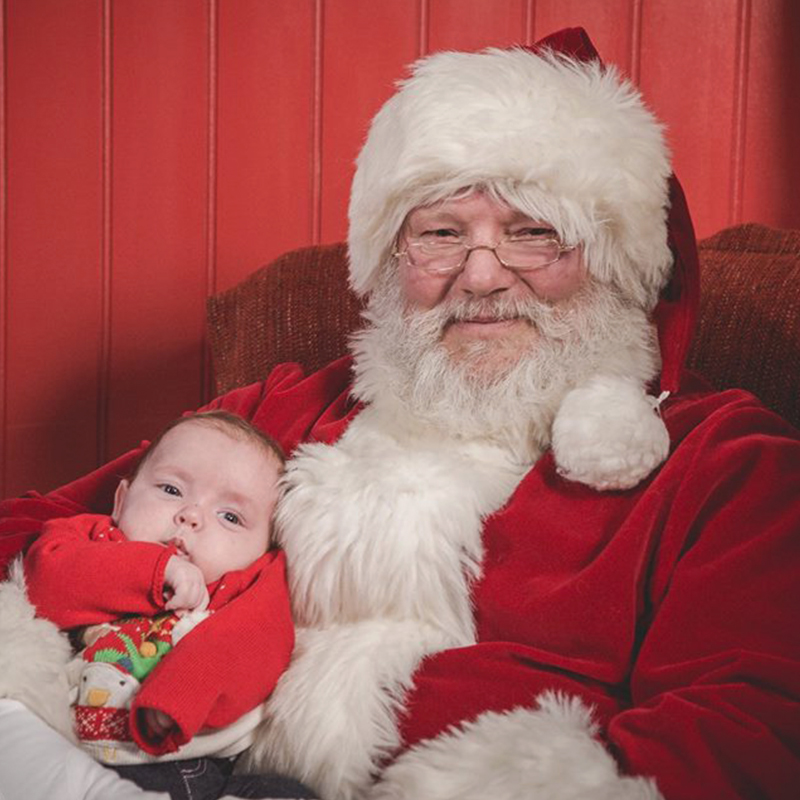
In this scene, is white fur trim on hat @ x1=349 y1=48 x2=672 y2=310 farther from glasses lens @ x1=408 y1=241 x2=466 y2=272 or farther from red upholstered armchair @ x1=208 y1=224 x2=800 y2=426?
red upholstered armchair @ x1=208 y1=224 x2=800 y2=426

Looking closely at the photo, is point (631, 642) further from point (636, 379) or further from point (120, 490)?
point (120, 490)

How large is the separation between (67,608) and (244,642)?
0.26 meters

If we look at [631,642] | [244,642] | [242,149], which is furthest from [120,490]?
[242,149]

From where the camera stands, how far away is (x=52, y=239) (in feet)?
8.04

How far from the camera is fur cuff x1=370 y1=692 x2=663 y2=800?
40.8 inches

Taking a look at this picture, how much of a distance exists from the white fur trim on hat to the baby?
20.4 inches

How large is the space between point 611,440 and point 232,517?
0.57m

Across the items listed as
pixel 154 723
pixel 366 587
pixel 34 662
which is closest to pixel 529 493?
pixel 366 587

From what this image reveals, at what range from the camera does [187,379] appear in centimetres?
253

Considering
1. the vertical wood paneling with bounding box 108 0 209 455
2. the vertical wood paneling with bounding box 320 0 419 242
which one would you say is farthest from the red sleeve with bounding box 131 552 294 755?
the vertical wood paneling with bounding box 320 0 419 242

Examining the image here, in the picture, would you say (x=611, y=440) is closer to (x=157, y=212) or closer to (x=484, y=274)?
(x=484, y=274)

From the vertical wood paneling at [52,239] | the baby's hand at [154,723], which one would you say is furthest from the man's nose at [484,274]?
the vertical wood paneling at [52,239]

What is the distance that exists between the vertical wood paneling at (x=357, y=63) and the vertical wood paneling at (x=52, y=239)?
0.57m

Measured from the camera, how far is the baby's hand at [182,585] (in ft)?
4.28
